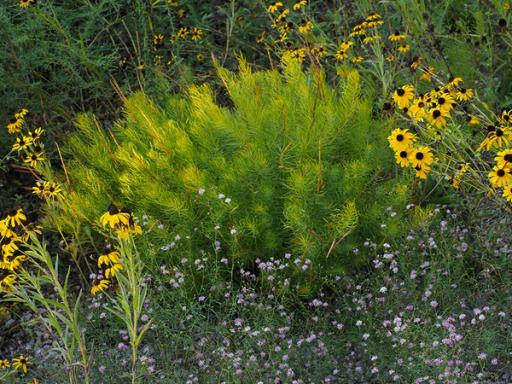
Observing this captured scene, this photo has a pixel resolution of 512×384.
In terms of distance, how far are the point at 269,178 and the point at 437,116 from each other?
0.77m

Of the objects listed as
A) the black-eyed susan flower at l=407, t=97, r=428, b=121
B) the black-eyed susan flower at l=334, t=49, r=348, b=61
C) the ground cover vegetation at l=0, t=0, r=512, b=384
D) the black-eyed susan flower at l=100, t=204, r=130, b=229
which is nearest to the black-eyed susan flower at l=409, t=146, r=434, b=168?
the ground cover vegetation at l=0, t=0, r=512, b=384

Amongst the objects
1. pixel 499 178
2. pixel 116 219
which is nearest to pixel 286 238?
pixel 499 178

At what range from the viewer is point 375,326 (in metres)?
3.09

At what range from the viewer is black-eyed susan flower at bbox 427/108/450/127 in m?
3.01

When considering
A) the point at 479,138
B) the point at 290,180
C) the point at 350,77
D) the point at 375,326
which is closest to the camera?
the point at 375,326

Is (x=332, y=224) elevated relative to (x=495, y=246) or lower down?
elevated

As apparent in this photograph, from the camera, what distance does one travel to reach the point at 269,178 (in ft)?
11.4

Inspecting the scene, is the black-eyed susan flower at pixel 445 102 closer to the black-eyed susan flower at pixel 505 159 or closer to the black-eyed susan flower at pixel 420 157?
the black-eyed susan flower at pixel 420 157

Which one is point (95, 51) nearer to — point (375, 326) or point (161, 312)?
point (161, 312)

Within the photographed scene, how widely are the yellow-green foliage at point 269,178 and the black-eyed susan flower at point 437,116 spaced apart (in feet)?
1.41

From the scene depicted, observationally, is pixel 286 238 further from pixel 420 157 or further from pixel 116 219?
pixel 116 219

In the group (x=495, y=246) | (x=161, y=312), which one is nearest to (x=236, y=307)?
(x=161, y=312)

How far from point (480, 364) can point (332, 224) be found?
0.88m

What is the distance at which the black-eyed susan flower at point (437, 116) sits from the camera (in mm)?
3015
